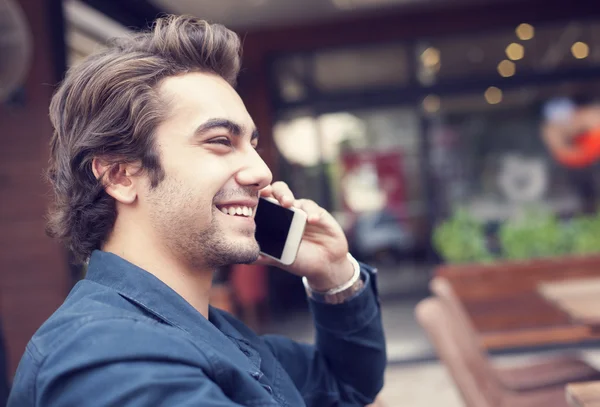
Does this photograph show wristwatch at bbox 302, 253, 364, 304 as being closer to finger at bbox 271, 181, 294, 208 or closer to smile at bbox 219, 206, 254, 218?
finger at bbox 271, 181, 294, 208

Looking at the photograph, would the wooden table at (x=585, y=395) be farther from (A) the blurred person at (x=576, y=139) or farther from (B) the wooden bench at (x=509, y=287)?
(A) the blurred person at (x=576, y=139)

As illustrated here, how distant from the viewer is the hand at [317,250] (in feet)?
5.47

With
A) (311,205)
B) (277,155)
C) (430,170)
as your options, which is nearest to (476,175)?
(430,170)

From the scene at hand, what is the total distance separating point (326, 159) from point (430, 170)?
124 cm

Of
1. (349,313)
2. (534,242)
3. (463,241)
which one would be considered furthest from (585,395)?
(463,241)

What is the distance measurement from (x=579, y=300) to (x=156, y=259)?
2740 millimetres

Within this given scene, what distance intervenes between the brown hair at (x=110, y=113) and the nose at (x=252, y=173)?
0.51ft

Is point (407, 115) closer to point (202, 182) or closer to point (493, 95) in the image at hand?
point (493, 95)

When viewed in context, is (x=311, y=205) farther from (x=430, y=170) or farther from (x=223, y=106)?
(x=430, y=170)

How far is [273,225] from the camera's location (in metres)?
1.66

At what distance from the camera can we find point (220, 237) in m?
1.26

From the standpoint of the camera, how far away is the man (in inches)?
37.1

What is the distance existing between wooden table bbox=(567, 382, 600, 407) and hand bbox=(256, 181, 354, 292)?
2.08 ft

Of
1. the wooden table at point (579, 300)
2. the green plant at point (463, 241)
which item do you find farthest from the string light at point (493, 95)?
the wooden table at point (579, 300)
